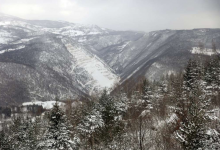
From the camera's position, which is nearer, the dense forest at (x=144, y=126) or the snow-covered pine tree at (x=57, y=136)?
the dense forest at (x=144, y=126)

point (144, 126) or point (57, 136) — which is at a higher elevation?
point (144, 126)

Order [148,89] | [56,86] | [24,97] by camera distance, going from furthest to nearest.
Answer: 1. [56,86]
2. [24,97]
3. [148,89]

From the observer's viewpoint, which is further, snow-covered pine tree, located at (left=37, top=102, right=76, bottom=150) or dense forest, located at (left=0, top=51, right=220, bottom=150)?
snow-covered pine tree, located at (left=37, top=102, right=76, bottom=150)

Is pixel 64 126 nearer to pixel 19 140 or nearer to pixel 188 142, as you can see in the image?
pixel 188 142

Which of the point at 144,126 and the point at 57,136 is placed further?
the point at 57,136

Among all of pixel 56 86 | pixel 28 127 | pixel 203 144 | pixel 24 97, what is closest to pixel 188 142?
pixel 203 144

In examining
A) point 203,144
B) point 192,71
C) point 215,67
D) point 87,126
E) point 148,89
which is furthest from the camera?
point 148,89
